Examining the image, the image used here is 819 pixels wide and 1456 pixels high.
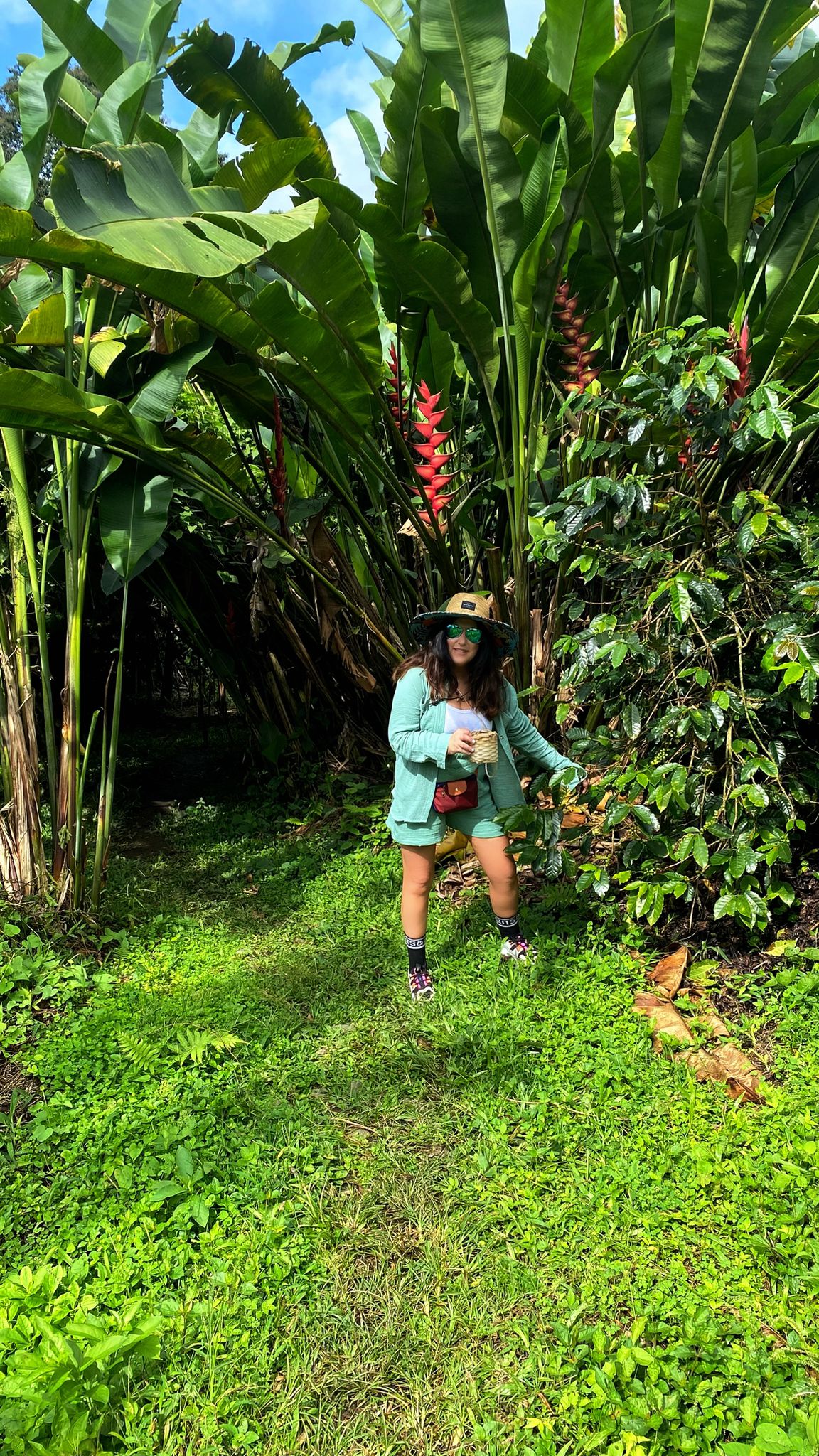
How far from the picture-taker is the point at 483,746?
279cm

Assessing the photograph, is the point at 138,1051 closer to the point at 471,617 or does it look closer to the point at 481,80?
the point at 471,617

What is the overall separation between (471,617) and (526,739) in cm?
53

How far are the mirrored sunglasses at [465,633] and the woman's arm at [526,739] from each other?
0.28m

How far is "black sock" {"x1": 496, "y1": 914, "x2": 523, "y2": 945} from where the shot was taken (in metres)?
3.21

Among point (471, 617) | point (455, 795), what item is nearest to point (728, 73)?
point (471, 617)

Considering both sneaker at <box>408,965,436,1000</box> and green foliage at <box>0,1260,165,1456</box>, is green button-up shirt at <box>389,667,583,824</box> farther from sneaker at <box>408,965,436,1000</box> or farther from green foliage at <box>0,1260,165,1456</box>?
green foliage at <box>0,1260,165,1456</box>

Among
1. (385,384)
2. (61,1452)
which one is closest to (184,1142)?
(61,1452)

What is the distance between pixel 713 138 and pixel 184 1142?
387 cm

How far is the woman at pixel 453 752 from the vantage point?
2.90 meters

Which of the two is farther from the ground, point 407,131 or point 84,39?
point 84,39

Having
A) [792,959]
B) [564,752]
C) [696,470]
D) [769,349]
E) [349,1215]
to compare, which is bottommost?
[349,1215]

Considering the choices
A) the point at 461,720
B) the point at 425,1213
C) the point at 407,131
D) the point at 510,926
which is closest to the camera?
the point at 425,1213

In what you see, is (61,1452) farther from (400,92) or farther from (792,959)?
(400,92)

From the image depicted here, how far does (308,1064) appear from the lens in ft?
9.23
